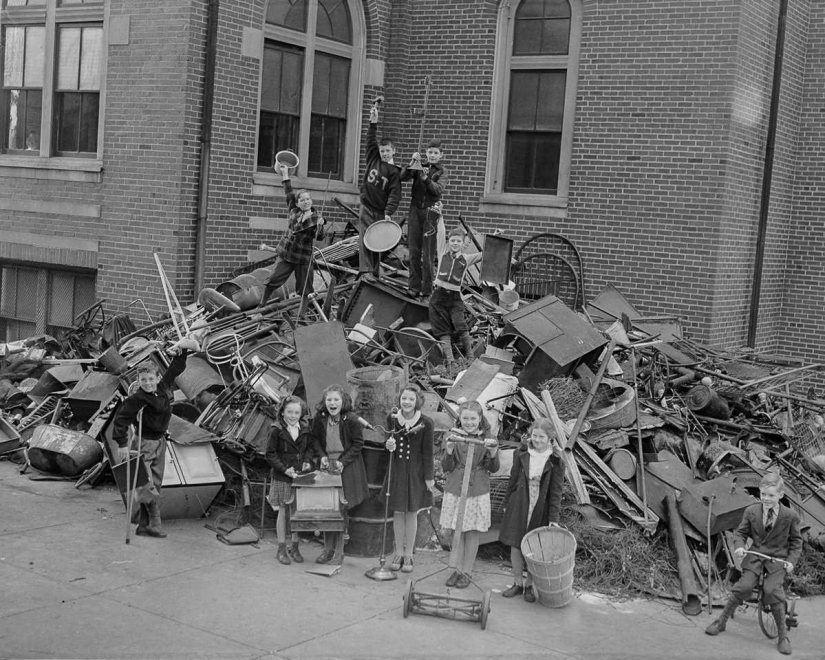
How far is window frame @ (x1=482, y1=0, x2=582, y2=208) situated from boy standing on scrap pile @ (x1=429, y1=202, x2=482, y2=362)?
13.2 ft

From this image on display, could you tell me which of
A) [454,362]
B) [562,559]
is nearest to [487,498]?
[562,559]

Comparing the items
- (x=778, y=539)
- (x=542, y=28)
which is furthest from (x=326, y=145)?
(x=778, y=539)

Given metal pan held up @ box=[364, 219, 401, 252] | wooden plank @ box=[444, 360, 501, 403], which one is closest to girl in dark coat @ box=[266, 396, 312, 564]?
wooden plank @ box=[444, 360, 501, 403]

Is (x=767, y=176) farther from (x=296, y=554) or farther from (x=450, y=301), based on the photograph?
(x=296, y=554)

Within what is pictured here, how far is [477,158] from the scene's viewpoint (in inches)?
663

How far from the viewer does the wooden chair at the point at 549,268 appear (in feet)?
52.3

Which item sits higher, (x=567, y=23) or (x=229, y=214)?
(x=567, y=23)

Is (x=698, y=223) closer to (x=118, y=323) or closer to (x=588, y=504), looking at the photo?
(x=588, y=504)

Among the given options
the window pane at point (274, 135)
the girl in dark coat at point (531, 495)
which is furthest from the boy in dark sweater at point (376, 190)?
the girl in dark coat at point (531, 495)

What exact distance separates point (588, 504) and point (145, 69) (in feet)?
28.9

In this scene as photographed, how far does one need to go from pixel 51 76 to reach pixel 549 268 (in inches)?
315

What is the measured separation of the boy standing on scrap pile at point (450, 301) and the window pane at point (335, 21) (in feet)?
17.7

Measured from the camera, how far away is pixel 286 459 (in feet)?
30.2

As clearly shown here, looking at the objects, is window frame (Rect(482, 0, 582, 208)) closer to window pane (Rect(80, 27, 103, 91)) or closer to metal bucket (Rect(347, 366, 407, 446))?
window pane (Rect(80, 27, 103, 91))
